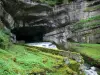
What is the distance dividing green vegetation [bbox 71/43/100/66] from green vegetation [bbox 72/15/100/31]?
17.4 feet

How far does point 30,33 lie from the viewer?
167ft

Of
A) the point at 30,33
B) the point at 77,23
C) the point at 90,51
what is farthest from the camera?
the point at 30,33

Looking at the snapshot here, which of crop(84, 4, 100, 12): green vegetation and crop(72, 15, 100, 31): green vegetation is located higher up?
crop(84, 4, 100, 12): green vegetation

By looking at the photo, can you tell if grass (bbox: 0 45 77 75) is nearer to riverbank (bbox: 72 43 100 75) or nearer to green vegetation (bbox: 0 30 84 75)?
green vegetation (bbox: 0 30 84 75)

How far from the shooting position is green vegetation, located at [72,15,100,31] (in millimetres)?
45562

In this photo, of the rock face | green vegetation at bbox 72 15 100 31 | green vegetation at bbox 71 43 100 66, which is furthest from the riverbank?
green vegetation at bbox 72 15 100 31

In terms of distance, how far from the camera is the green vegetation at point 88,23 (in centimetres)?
4556

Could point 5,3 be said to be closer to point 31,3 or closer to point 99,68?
point 31,3

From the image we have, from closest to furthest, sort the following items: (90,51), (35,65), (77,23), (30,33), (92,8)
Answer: (35,65), (90,51), (77,23), (92,8), (30,33)

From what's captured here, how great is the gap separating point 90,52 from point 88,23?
35.0ft

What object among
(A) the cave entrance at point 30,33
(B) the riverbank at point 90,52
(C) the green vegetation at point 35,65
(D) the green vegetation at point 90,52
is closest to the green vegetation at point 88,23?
(B) the riverbank at point 90,52

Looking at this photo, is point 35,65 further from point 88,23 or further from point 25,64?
A: point 88,23

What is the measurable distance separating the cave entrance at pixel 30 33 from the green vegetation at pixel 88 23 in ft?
20.5

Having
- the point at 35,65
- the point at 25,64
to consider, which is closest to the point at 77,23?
the point at 35,65
